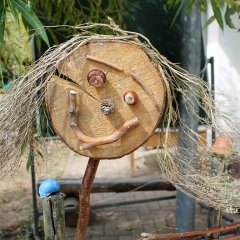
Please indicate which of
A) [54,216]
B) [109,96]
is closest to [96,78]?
[109,96]

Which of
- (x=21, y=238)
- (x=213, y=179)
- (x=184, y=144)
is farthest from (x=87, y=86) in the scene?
(x=21, y=238)

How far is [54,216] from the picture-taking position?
5.75ft

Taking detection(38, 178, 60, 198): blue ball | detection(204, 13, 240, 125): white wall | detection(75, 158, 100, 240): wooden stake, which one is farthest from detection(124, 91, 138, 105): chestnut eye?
detection(204, 13, 240, 125): white wall

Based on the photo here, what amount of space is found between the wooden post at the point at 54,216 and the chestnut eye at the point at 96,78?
582 mm

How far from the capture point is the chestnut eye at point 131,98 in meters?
1.41

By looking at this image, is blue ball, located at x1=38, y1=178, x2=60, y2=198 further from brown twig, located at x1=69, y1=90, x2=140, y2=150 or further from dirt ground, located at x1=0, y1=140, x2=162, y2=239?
dirt ground, located at x1=0, y1=140, x2=162, y2=239

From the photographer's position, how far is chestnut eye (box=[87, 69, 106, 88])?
1412mm

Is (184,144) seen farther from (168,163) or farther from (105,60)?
(105,60)

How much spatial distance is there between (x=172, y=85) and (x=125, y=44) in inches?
10.7

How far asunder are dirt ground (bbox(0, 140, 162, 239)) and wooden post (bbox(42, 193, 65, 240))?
177 cm

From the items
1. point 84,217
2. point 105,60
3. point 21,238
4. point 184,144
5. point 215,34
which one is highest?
point 215,34

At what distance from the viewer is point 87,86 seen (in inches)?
57.0

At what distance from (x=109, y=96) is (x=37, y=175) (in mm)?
2845

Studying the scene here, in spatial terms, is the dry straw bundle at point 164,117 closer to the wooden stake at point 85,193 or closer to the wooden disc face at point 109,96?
the wooden disc face at point 109,96
